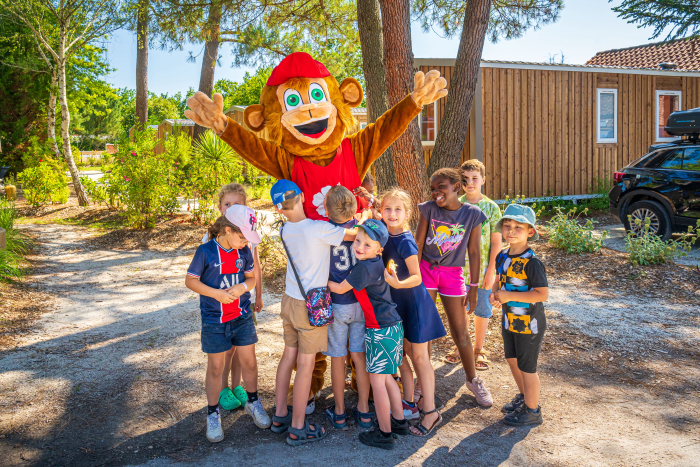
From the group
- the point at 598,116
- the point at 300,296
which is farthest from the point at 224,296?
the point at 598,116

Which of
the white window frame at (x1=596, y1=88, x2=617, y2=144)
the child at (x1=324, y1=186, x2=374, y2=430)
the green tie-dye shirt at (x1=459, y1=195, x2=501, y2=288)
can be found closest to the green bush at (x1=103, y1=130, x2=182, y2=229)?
the green tie-dye shirt at (x1=459, y1=195, x2=501, y2=288)

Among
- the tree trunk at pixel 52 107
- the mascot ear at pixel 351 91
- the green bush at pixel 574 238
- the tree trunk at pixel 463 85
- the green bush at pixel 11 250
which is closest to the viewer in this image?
the mascot ear at pixel 351 91

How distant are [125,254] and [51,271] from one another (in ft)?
4.56

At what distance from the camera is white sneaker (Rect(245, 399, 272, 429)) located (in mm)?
3154

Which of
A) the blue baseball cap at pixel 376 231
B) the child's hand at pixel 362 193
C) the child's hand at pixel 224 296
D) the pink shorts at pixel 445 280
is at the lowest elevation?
the pink shorts at pixel 445 280

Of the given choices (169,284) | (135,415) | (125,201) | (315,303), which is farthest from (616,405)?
(125,201)

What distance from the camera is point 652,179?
823 centimetres

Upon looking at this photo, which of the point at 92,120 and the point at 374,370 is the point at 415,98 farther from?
the point at 92,120

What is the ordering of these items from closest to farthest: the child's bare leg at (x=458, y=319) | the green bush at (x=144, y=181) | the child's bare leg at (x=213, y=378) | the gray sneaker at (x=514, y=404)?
the child's bare leg at (x=213, y=378), the gray sneaker at (x=514, y=404), the child's bare leg at (x=458, y=319), the green bush at (x=144, y=181)

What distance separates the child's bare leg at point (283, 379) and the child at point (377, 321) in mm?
493

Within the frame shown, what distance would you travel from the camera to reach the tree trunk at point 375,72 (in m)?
6.28

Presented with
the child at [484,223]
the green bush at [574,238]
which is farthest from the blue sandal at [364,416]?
the green bush at [574,238]

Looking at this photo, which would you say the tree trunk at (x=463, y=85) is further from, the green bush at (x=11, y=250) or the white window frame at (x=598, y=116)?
the white window frame at (x=598, y=116)

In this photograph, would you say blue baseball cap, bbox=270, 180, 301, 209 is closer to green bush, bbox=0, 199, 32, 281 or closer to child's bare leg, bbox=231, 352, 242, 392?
child's bare leg, bbox=231, 352, 242, 392
